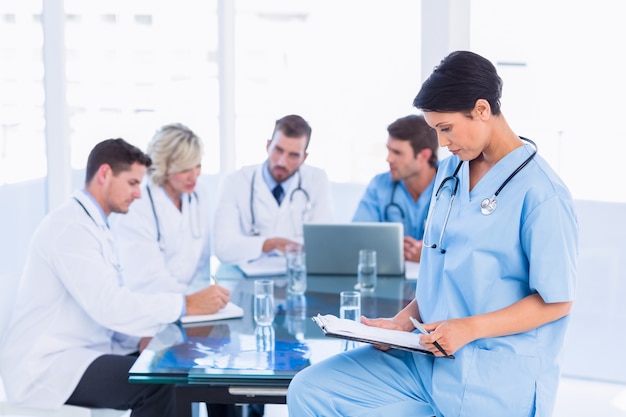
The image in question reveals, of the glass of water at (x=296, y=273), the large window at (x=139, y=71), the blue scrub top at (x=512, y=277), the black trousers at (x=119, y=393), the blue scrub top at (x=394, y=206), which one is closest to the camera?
the blue scrub top at (x=512, y=277)

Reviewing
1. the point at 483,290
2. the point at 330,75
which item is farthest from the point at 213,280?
the point at 330,75

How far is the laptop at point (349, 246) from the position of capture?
301 centimetres

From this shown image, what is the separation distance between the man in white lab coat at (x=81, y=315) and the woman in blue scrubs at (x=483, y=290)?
0.70 metres

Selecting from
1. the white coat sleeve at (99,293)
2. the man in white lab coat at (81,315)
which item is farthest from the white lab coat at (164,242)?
the white coat sleeve at (99,293)

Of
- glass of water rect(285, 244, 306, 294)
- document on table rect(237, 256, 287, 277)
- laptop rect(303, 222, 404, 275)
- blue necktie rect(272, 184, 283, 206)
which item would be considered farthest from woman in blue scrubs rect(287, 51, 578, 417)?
blue necktie rect(272, 184, 283, 206)

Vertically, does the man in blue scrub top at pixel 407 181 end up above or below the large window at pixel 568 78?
below

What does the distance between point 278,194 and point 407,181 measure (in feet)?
1.85

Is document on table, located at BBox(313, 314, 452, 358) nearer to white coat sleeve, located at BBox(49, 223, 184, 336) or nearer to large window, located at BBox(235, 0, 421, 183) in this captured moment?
white coat sleeve, located at BBox(49, 223, 184, 336)

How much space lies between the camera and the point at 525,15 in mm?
4141

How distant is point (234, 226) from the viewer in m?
3.50

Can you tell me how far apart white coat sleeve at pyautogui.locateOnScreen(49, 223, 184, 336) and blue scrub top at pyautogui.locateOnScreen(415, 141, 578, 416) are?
3.19 ft

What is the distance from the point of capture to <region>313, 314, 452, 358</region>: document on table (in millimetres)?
1914

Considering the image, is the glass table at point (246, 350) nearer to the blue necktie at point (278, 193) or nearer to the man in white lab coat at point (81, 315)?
the man in white lab coat at point (81, 315)

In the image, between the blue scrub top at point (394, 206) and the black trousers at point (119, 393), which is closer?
the black trousers at point (119, 393)
